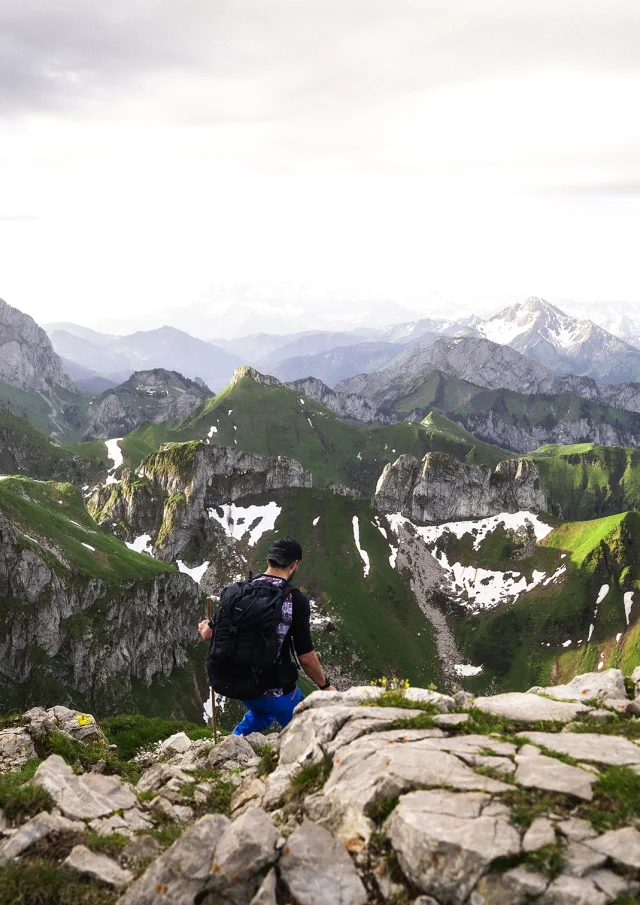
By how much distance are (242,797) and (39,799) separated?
4254 millimetres

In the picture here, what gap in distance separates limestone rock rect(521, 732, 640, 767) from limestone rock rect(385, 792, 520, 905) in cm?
301

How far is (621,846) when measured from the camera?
276 inches

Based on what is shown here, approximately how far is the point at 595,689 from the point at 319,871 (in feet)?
34.6

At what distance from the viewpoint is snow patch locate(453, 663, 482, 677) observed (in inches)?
5996

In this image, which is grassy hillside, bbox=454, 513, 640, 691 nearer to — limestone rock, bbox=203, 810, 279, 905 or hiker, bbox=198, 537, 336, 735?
hiker, bbox=198, 537, 336, 735

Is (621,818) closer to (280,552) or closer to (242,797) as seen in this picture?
(242,797)

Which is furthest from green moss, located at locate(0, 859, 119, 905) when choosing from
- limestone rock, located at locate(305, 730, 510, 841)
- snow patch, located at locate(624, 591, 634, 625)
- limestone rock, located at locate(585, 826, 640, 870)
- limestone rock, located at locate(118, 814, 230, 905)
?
snow patch, located at locate(624, 591, 634, 625)

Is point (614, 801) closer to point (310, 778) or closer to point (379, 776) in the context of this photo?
point (379, 776)

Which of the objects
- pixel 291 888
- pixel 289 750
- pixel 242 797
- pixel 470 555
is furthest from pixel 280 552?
pixel 470 555

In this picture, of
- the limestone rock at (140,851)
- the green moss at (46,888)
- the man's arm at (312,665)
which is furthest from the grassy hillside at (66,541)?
the green moss at (46,888)

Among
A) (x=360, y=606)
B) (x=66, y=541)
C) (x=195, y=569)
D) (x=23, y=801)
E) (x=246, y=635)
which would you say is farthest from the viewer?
(x=195, y=569)

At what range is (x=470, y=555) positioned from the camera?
19525 cm

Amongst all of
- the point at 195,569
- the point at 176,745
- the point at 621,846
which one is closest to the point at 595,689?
the point at 621,846

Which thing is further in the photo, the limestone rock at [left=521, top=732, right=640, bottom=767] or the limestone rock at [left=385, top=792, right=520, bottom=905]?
the limestone rock at [left=521, top=732, right=640, bottom=767]
